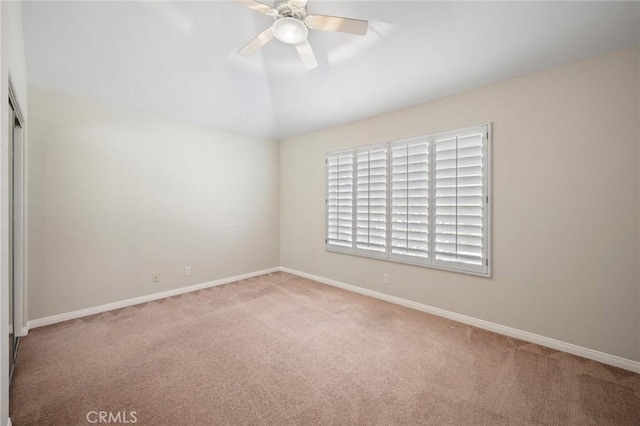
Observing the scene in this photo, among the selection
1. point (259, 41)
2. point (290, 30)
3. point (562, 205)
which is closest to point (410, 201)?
point (562, 205)

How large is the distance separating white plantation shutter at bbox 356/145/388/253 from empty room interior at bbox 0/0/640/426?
0.04m

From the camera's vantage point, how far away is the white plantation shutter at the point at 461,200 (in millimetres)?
2881

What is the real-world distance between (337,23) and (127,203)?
10.6 ft

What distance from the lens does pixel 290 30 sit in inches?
82.4

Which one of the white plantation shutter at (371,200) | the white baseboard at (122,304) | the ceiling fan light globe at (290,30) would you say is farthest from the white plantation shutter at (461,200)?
the white baseboard at (122,304)

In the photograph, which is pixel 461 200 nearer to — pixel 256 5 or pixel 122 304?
pixel 256 5

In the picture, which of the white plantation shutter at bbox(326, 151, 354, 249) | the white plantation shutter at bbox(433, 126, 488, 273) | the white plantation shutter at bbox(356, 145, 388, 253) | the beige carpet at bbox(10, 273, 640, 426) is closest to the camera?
the beige carpet at bbox(10, 273, 640, 426)

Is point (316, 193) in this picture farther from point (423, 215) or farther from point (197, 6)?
point (197, 6)

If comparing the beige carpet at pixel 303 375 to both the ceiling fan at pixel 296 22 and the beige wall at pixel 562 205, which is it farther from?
the ceiling fan at pixel 296 22

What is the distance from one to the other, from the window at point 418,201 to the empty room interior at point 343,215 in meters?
0.03

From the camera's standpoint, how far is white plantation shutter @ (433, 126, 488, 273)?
9.45ft

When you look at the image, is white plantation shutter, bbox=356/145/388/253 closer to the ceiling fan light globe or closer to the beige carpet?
the beige carpet

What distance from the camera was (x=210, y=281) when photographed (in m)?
4.29

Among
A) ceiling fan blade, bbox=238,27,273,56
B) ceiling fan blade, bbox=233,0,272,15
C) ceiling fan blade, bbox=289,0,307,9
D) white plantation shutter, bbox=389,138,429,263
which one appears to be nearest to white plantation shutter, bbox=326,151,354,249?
white plantation shutter, bbox=389,138,429,263
